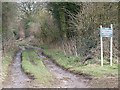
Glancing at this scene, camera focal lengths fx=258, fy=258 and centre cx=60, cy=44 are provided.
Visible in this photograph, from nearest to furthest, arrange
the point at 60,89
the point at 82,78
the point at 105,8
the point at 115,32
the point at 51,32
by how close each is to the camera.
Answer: the point at 60,89 → the point at 82,78 → the point at 115,32 → the point at 105,8 → the point at 51,32

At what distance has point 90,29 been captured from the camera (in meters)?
17.2

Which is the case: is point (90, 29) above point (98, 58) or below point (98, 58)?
above

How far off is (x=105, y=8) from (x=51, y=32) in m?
12.8

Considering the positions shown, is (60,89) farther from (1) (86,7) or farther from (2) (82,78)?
(1) (86,7)

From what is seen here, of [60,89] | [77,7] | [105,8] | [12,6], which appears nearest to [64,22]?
[77,7]

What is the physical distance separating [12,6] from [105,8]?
30.1 feet

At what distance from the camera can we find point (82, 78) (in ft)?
35.2

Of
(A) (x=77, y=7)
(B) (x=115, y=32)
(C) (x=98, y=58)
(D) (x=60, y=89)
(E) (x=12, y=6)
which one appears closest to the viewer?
(D) (x=60, y=89)

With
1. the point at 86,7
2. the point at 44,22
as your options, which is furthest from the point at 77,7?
the point at 44,22

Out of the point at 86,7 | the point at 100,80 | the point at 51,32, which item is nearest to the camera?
the point at 100,80

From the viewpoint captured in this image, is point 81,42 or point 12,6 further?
point 12,6

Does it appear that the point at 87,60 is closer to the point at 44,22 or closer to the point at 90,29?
the point at 90,29

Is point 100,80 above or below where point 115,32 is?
below

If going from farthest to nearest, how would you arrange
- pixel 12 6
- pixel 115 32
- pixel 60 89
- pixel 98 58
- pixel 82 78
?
pixel 12 6, pixel 115 32, pixel 98 58, pixel 82 78, pixel 60 89
